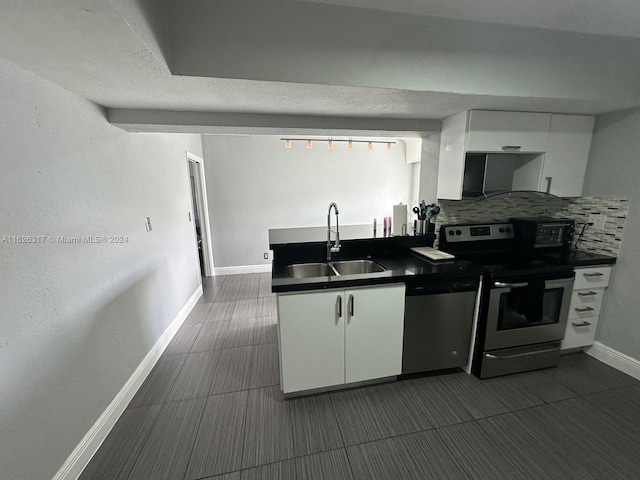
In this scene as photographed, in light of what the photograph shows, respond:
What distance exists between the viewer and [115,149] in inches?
74.4

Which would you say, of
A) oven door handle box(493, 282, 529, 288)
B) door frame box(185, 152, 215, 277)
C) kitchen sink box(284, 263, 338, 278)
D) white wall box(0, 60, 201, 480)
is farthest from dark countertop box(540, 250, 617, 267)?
door frame box(185, 152, 215, 277)

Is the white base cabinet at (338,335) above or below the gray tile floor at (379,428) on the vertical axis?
above

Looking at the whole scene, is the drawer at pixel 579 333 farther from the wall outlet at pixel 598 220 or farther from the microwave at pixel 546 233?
the wall outlet at pixel 598 220

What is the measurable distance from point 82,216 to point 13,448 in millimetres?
1114

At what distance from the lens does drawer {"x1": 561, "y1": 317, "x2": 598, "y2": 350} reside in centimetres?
225

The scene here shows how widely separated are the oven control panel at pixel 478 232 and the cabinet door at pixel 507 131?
27.3 inches

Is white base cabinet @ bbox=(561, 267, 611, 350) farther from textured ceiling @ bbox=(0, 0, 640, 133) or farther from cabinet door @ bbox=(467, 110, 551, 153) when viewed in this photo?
textured ceiling @ bbox=(0, 0, 640, 133)

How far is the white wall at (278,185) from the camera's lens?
14.6 ft

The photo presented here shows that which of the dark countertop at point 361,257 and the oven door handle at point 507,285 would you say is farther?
the oven door handle at point 507,285

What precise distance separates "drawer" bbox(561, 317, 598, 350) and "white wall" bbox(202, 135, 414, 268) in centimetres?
336

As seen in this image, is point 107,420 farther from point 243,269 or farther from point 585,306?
point 585,306

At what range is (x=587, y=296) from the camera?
2.20 meters

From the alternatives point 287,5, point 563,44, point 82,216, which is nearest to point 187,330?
point 82,216

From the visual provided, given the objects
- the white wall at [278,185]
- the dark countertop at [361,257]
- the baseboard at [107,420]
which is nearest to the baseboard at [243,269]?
the white wall at [278,185]
